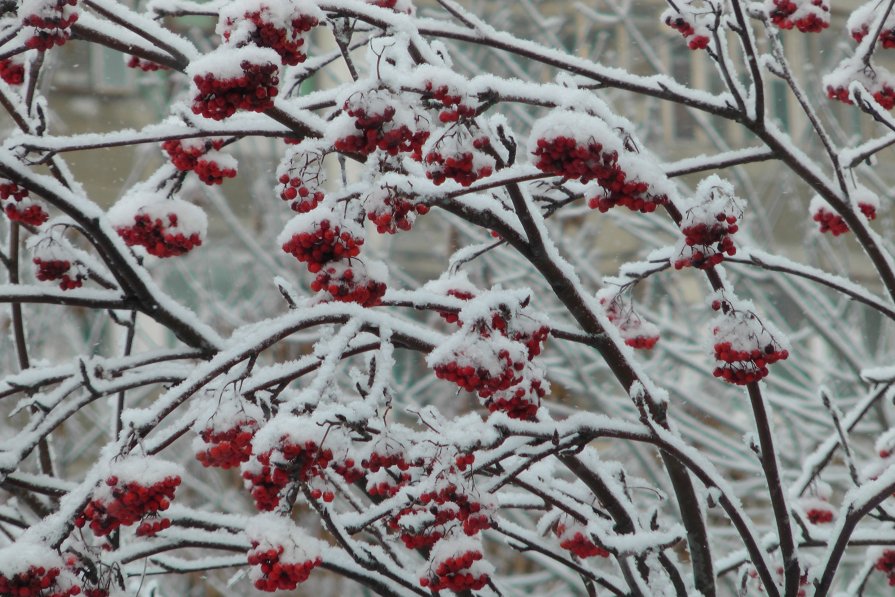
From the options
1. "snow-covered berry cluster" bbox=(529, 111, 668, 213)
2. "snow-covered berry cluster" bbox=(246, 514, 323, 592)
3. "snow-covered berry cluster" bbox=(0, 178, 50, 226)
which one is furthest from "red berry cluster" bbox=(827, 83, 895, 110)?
"snow-covered berry cluster" bbox=(0, 178, 50, 226)

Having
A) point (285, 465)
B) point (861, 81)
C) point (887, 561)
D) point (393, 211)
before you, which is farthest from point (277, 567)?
point (861, 81)

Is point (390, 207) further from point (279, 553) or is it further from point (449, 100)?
point (279, 553)

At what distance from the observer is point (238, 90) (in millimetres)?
1906

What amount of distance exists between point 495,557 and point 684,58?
21.9 ft

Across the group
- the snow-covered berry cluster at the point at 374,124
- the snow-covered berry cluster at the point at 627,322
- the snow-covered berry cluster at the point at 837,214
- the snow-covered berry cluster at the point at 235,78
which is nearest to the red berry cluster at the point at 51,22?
the snow-covered berry cluster at the point at 235,78

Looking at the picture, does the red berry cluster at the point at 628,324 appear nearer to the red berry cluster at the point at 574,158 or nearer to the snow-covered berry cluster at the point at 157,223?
the red berry cluster at the point at 574,158

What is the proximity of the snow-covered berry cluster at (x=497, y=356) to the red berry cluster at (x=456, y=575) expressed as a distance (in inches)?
13.3

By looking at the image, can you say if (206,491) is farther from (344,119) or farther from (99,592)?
(344,119)

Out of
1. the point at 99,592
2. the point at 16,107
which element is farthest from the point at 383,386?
the point at 16,107

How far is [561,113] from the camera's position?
1996mm

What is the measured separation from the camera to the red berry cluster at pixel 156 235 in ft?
8.77

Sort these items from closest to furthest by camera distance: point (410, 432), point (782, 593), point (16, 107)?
point (410, 432)
point (782, 593)
point (16, 107)

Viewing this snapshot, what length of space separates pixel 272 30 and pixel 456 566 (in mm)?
1215

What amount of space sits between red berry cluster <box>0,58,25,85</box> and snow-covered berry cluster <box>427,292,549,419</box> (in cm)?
160
